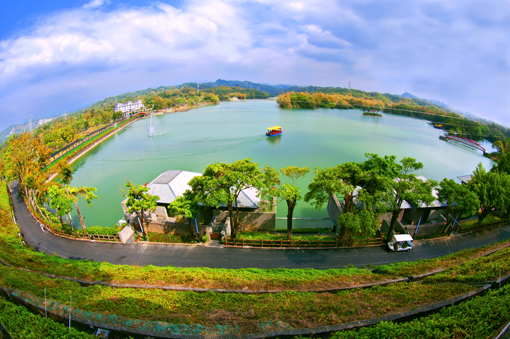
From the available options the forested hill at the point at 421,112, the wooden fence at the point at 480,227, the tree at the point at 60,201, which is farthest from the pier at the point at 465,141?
the tree at the point at 60,201

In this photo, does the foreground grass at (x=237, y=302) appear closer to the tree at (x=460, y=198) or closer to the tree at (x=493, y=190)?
the tree at (x=460, y=198)

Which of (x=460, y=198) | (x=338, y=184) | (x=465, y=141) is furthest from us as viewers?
(x=465, y=141)

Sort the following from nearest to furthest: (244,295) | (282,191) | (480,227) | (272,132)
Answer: (244,295) < (282,191) < (480,227) < (272,132)

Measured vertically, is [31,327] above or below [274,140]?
below

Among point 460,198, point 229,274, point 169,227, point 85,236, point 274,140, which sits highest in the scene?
point 274,140

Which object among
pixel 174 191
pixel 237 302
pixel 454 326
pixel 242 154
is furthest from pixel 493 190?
pixel 242 154

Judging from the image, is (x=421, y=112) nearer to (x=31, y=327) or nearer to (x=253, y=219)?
(x=253, y=219)

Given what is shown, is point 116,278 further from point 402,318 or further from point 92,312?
point 402,318
